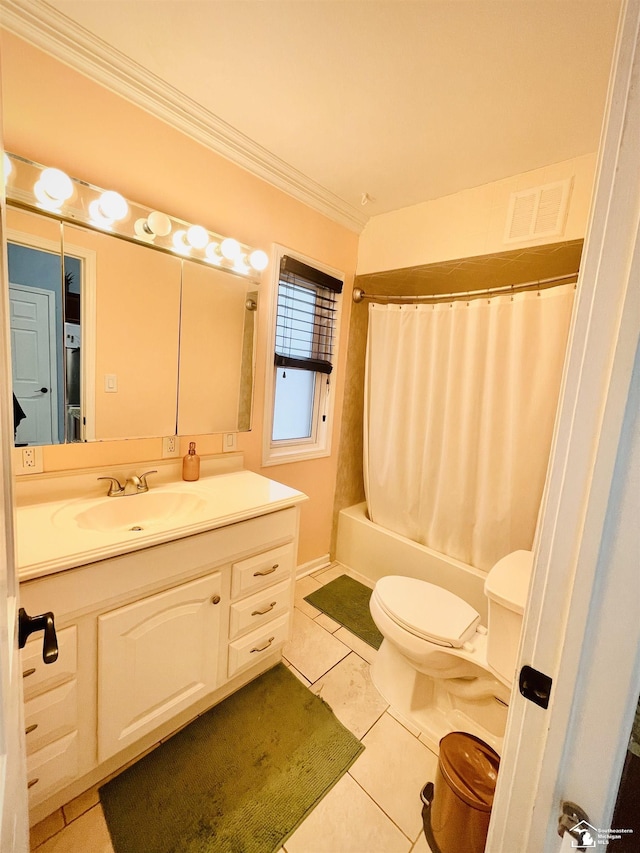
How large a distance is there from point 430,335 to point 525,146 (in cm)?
89

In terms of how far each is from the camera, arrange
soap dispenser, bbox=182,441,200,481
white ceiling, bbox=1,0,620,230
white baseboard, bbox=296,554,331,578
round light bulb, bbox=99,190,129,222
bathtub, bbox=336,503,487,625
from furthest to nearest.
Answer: white baseboard, bbox=296,554,331,578 → bathtub, bbox=336,503,487,625 → soap dispenser, bbox=182,441,200,481 → round light bulb, bbox=99,190,129,222 → white ceiling, bbox=1,0,620,230

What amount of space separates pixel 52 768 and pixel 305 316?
207 cm

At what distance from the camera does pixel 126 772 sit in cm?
114

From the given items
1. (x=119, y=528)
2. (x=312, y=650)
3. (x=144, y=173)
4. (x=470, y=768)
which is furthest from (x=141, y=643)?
(x=144, y=173)

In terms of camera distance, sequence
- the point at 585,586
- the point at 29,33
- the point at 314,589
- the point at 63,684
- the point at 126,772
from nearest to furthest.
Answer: the point at 585,586 → the point at 63,684 → the point at 29,33 → the point at 126,772 → the point at 314,589

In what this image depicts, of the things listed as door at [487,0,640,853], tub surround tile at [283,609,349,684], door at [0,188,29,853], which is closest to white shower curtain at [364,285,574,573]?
tub surround tile at [283,609,349,684]

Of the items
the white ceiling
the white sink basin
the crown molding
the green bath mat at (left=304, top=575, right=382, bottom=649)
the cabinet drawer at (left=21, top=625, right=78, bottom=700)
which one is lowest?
the green bath mat at (left=304, top=575, right=382, bottom=649)

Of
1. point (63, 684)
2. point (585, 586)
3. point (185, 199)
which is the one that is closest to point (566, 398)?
point (585, 586)

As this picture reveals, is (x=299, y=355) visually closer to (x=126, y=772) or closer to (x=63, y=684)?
(x=63, y=684)

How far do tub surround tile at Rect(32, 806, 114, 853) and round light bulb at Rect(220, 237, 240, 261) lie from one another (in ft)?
6.71

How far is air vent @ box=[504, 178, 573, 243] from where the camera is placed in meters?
1.50

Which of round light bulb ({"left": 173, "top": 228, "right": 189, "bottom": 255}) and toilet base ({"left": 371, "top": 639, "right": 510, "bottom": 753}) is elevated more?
round light bulb ({"left": 173, "top": 228, "right": 189, "bottom": 255})

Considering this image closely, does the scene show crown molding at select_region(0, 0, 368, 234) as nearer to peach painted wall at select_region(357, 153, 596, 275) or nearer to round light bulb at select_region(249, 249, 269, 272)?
round light bulb at select_region(249, 249, 269, 272)

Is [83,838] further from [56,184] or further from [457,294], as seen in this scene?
[457,294]
